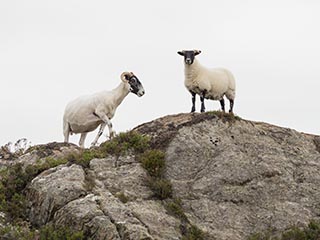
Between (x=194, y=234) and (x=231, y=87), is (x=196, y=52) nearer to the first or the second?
(x=231, y=87)

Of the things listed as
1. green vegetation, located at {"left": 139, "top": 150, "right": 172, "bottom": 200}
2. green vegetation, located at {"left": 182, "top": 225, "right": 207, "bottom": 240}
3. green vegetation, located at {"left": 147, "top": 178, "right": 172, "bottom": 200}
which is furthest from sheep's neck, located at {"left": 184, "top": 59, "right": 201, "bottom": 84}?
green vegetation, located at {"left": 182, "top": 225, "right": 207, "bottom": 240}

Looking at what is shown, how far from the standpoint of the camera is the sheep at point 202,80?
21.1 meters

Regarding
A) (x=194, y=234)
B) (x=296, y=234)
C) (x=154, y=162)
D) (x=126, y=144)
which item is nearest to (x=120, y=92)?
(x=126, y=144)

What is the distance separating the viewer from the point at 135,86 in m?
22.5

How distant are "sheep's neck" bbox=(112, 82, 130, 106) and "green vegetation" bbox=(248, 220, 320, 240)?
7736 millimetres

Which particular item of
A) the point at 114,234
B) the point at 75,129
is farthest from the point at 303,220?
the point at 75,129

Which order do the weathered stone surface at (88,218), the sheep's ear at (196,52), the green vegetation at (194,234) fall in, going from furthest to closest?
the sheep's ear at (196,52) < the green vegetation at (194,234) < the weathered stone surface at (88,218)

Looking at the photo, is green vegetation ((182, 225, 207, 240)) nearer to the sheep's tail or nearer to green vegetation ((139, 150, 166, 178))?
green vegetation ((139, 150, 166, 178))

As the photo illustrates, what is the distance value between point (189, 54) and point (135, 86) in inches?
88.7

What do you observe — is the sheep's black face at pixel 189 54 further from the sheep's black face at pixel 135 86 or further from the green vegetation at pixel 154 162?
the green vegetation at pixel 154 162

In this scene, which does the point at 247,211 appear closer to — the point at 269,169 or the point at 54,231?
the point at 269,169

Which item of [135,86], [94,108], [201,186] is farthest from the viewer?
[135,86]

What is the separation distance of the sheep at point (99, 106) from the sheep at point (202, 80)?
1.94 meters

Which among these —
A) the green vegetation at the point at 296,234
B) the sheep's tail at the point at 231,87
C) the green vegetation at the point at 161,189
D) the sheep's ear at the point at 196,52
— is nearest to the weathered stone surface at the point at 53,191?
the green vegetation at the point at 161,189
